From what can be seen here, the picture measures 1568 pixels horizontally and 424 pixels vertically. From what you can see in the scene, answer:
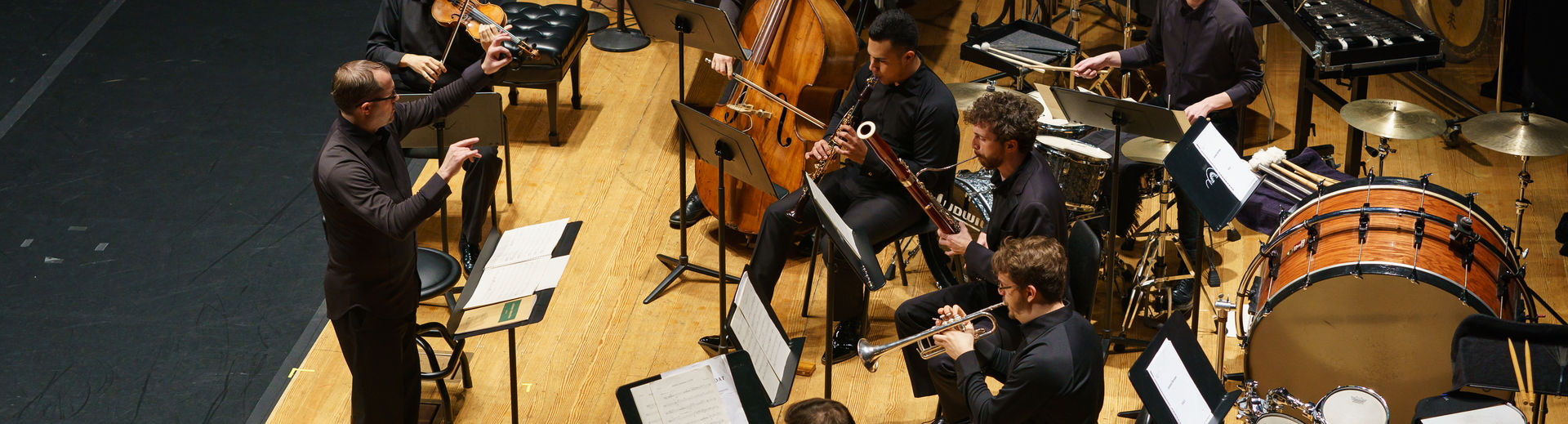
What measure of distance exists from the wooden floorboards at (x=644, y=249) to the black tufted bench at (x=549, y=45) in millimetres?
283

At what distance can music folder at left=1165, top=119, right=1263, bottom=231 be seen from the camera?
396 centimetres

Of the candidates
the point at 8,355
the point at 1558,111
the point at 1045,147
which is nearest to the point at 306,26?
the point at 8,355

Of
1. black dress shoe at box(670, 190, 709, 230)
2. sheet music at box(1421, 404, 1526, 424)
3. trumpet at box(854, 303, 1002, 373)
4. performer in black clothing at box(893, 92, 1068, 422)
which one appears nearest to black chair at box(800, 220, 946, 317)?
performer in black clothing at box(893, 92, 1068, 422)

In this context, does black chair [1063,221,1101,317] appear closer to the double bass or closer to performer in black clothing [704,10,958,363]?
performer in black clothing [704,10,958,363]

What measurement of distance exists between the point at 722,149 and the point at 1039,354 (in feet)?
4.85

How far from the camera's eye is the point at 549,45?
6.48 meters

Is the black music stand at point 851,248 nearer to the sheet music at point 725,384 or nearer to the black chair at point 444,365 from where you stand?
the sheet music at point 725,384

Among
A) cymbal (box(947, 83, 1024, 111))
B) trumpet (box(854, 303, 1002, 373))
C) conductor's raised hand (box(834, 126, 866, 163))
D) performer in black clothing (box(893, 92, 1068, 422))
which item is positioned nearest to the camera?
trumpet (box(854, 303, 1002, 373))

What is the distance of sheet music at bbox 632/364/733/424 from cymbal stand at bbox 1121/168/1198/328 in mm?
2255

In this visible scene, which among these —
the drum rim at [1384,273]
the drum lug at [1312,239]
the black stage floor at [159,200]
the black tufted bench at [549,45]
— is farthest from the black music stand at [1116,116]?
the black stage floor at [159,200]

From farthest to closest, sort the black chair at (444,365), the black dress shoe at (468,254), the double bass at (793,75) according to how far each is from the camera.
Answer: the black dress shoe at (468,254) → the double bass at (793,75) → the black chair at (444,365)

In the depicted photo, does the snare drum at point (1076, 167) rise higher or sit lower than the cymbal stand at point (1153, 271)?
higher

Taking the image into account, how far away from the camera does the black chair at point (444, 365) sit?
4.47 metres

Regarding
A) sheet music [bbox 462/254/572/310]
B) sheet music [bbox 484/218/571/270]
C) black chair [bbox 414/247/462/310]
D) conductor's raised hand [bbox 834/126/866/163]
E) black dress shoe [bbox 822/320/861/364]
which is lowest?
black dress shoe [bbox 822/320/861/364]
